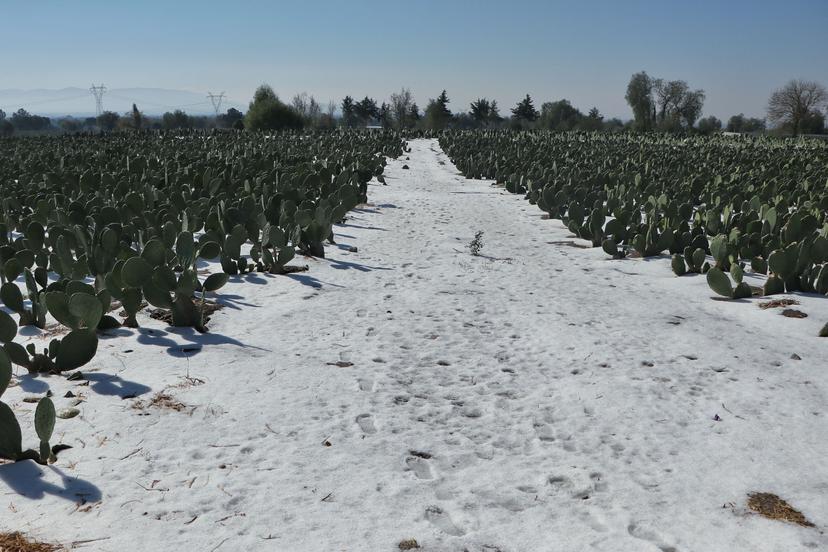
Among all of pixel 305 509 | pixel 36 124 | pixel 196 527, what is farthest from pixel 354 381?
pixel 36 124

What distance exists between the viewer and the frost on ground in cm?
241

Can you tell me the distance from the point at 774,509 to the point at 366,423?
1.85 metres

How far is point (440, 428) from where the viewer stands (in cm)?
327

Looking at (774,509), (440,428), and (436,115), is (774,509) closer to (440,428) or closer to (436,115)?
(440,428)

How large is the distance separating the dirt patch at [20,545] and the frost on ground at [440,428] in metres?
0.05

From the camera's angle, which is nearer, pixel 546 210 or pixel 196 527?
pixel 196 527

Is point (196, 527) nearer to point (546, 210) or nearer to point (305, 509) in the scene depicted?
point (305, 509)

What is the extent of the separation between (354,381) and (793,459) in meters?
2.29

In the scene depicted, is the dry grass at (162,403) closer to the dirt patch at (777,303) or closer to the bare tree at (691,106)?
the dirt patch at (777,303)

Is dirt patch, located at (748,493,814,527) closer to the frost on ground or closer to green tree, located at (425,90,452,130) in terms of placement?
the frost on ground

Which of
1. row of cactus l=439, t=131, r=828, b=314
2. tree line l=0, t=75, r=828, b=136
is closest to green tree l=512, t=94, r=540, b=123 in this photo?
tree line l=0, t=75, r=828, b=136

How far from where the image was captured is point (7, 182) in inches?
406

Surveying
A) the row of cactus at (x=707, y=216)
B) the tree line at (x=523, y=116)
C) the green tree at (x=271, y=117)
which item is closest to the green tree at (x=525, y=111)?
the tree line at (x=523, y=116)

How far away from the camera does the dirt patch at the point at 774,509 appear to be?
2.52 m
